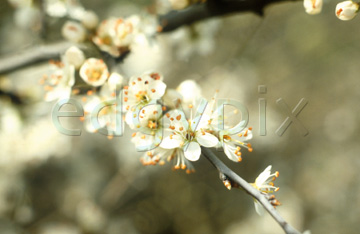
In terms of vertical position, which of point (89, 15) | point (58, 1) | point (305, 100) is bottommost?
point (305, 100)

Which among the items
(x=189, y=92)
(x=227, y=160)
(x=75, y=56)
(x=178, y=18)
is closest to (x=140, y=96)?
(x=189, y=92)

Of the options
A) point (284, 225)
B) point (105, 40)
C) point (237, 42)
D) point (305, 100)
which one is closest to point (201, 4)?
point (105, 40)

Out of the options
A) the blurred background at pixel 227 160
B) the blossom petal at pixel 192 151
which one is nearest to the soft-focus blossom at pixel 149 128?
the blossom petal at pixel 192 151

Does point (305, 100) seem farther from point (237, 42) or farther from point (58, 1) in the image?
point (58, 1)

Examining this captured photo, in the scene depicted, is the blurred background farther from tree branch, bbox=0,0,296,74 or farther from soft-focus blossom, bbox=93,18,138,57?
soft-focus blossom, bbox=93,18,138,57

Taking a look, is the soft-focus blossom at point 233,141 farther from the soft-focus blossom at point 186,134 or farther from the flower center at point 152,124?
the flower center at point 152,124

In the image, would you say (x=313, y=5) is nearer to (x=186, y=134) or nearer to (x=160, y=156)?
(x=186, y=134)

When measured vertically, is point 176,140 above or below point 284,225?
above
